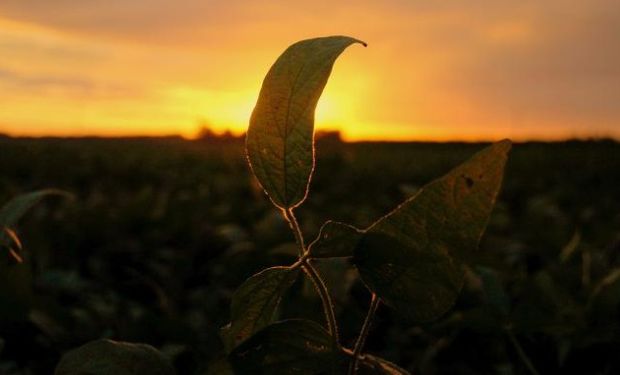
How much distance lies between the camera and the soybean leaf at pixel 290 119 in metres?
0.60

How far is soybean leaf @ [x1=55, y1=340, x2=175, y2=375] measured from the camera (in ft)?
2.37

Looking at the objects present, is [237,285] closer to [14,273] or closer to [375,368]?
[14,273]

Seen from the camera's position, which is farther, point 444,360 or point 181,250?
point 181,250

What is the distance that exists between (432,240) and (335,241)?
0.07 metres

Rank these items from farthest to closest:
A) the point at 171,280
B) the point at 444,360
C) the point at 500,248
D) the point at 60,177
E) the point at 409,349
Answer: the point at 60,177 < the point at 500,248 < the point at 171,280 < the point at 409,349 < the point at 444,360

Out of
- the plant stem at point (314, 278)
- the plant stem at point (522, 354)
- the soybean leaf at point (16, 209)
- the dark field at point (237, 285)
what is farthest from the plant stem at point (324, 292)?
the soybean leaf at point (16, 209)

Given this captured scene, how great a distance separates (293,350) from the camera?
0.64m

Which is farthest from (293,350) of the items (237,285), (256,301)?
(237,285)

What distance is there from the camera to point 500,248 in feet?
8.46

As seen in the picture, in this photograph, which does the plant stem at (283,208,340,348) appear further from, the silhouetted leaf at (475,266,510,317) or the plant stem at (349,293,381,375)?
the silhouetted leaf at (475,266,510,317)

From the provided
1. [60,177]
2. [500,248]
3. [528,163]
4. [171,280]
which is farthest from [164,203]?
[528,163]

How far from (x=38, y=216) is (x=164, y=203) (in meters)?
0.49

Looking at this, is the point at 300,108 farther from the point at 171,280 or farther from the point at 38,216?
the point at 38,216

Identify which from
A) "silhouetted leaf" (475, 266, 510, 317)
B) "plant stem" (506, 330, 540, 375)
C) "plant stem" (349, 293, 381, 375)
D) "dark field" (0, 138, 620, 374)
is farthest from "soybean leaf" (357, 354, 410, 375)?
"silhouetted leaf" (475, 266, 510, 317)
